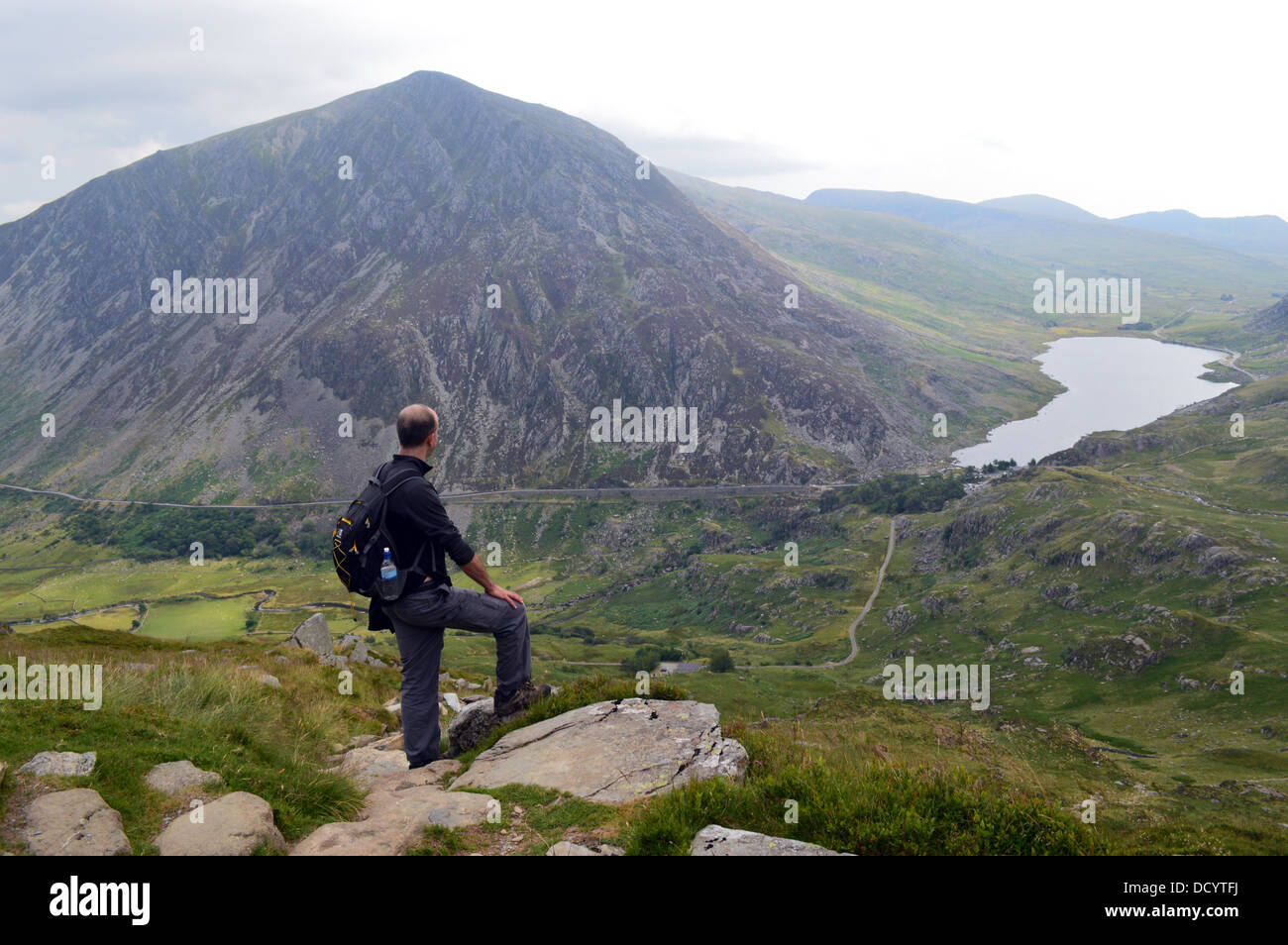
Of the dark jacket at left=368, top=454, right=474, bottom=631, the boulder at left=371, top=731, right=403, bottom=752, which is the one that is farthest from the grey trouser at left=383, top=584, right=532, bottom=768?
the boulder at left=371, top=731, right=403, bottom=752

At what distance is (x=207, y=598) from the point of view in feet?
591

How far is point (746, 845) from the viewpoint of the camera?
7.55 meters

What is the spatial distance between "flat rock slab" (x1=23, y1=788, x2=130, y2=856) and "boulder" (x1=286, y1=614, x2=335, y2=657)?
24512 millimetres

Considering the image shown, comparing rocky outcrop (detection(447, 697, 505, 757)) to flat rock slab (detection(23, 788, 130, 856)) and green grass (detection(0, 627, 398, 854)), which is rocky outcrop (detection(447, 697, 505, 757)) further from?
flat rock slab (detection(23, 788, 130, 856))

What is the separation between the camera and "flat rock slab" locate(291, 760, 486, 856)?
812cm

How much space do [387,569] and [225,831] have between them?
4136 mm

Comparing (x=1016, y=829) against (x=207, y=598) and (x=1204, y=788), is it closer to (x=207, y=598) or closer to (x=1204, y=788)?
(x=1204, y=788)

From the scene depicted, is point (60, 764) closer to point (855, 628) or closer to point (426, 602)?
point (426, 602)

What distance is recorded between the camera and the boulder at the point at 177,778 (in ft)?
30.0

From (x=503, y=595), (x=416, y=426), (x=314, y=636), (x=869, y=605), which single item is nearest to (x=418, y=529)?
(x=416, y=426)

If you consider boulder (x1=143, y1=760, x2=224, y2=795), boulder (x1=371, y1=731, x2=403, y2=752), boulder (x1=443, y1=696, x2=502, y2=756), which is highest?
boulder (x1=143, y1=760, x2=224, y2=795)

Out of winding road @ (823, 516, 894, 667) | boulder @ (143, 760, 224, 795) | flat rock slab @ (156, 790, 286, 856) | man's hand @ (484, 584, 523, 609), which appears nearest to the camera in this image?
flat rock slab @ (156, 790, 286, 856)
